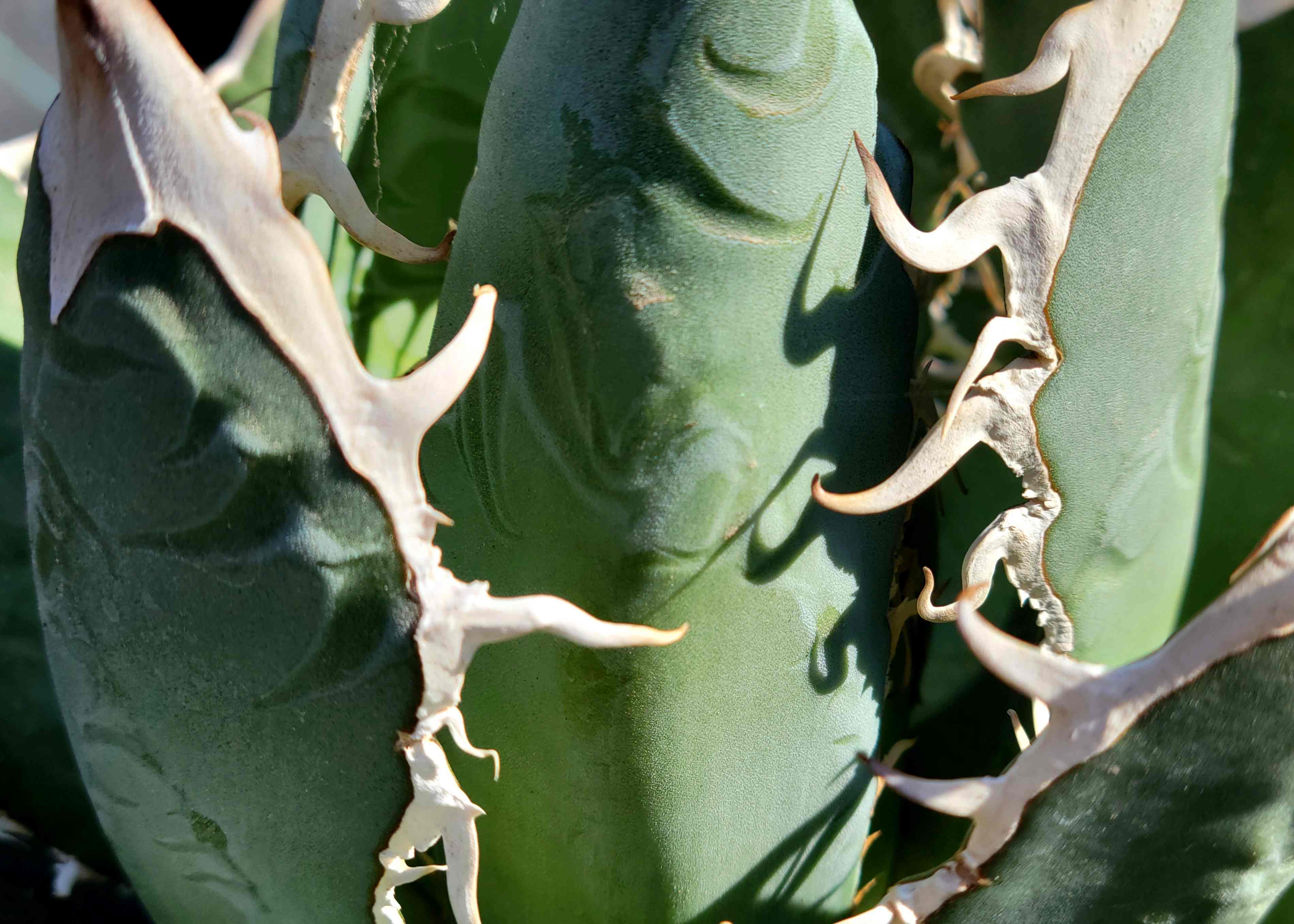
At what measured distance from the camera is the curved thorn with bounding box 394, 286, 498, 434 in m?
0.31

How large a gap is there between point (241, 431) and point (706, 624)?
154 millimetres

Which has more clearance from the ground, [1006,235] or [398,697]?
[1006,235]

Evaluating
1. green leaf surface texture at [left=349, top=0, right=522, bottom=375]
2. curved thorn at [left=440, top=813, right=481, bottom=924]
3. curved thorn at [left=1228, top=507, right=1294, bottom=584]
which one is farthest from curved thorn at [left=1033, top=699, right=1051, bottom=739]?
green leaf surface texture at [left=349, top=0, right=522, bottom=375]

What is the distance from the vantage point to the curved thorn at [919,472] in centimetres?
35

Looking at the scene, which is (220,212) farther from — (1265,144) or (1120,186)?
(1265,144)

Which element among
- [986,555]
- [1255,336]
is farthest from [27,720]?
[1255,336]

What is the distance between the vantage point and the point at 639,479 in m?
0.36

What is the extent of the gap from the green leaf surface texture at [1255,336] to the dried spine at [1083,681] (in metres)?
0.21

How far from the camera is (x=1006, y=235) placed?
13.8 inches

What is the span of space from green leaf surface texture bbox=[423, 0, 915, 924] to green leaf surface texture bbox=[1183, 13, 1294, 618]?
22 cm

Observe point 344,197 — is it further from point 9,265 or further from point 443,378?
point 9,265

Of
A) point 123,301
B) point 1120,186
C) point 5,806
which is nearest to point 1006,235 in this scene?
point 1120,186

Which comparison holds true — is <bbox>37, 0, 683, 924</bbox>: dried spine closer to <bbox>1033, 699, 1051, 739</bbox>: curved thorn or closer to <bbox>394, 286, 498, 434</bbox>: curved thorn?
<bbox>394, 286, 498, 434</bbox>: curved thorn

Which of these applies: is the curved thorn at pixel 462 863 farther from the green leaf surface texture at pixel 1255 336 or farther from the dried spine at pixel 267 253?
the green leaf surface texture at pixel 1255 336
